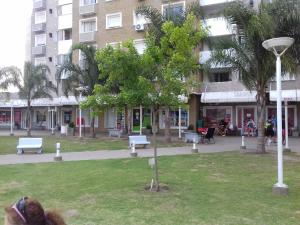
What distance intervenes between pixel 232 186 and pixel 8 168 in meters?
7.72

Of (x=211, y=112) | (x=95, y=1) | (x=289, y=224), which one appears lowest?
(x=289, y=224)

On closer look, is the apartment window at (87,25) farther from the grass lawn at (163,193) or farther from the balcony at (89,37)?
the grass lawn at (163,193)

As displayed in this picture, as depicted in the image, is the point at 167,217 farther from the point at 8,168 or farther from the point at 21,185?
the point at 8,168

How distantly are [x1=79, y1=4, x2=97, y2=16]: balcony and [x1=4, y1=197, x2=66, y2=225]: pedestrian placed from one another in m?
42.4

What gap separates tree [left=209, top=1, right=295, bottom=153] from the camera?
18.2 meters

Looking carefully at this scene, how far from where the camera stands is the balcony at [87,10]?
43344 mm

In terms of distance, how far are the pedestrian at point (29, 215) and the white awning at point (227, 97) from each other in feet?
98.6

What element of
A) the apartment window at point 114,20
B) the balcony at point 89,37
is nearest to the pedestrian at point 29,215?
the apartment window at point 114,20

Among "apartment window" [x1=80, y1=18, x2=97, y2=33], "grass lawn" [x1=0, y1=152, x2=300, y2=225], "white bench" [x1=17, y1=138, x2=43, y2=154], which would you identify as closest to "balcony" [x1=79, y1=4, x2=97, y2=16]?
"apartment window" [x1=80, y1=18, x2=97, y2=33]

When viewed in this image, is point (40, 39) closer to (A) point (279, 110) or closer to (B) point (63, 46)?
(B) point (63, 46)

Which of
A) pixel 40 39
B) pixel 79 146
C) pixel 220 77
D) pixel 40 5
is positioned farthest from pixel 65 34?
pixel 79 146

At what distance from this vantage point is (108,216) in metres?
7.60

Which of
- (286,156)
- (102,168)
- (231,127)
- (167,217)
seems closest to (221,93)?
(231,127)

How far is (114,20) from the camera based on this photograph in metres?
41.6
